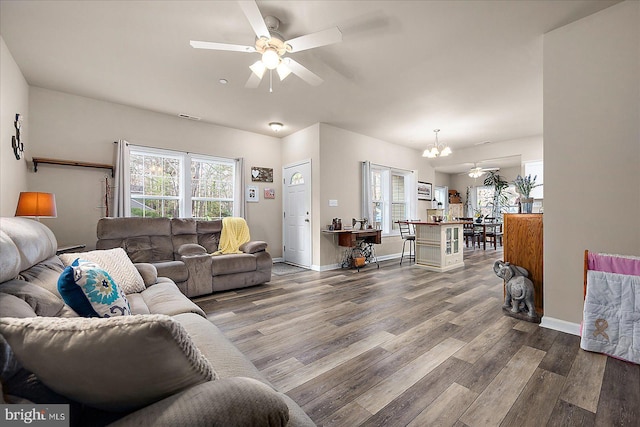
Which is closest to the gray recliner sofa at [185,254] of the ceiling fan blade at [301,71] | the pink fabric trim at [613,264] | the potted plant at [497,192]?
the ceiling fan blade at [301,71]

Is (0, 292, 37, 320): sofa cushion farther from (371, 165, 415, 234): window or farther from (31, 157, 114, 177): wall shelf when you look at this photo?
(371, 165, 415, 234): window

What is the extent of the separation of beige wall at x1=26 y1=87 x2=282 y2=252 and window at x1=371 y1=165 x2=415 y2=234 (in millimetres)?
3998

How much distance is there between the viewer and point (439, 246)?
189 inches

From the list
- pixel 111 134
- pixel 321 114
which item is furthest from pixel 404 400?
pixel 111 134

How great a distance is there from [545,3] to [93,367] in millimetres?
3563

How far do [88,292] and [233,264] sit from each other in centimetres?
256

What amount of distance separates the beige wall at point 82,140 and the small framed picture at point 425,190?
5.68 meters

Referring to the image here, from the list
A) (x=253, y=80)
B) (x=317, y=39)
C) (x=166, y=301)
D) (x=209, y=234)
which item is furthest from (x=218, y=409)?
(x=209, y=234)

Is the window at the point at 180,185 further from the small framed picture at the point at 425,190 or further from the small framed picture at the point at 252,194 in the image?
the small framed picture at the point at 425,190

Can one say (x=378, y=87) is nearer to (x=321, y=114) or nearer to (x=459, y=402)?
(x=321, y=114)

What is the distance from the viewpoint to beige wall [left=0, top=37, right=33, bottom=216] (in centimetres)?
265

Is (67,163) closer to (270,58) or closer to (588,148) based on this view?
(270,58)

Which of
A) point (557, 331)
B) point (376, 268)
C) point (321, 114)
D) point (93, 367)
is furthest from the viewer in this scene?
point (376, 268)

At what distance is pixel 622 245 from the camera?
2121 mm
